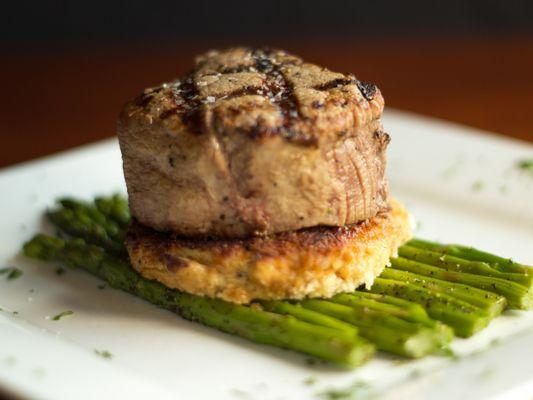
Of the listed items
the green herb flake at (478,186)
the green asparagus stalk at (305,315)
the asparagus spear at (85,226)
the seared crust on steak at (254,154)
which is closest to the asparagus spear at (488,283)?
the seared crust on steak at (254,154)

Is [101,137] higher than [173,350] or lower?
higher

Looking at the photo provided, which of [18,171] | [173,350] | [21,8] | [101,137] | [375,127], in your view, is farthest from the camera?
[21,8]

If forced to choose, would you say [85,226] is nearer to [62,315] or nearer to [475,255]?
[62,315]

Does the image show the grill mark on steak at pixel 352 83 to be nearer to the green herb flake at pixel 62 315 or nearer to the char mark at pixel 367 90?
the char mark at pixel 367 90

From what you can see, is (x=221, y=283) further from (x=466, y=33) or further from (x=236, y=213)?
(x=466, y=33)

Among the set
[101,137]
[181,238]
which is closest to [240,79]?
[181,238]

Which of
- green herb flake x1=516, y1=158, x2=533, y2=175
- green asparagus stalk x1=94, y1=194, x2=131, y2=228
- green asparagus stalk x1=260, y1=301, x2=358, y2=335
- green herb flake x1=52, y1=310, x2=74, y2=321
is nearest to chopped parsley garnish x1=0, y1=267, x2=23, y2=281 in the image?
green herb flake x1=52, y1=310, x2=74, y2=321
